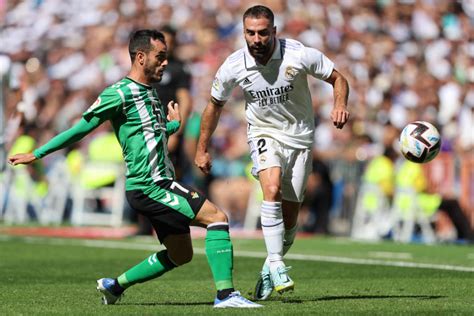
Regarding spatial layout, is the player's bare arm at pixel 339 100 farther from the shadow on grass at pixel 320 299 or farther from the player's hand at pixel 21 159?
the player's hand at pixel 21 159

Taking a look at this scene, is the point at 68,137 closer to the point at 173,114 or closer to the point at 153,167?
the point at 153,167

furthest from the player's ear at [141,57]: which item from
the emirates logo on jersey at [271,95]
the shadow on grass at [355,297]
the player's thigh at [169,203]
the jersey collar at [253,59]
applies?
the shadow on grass at [355,297]

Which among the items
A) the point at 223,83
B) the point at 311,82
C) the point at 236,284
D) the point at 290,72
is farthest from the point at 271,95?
the point at 311,82

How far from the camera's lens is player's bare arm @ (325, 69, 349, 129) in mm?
8852

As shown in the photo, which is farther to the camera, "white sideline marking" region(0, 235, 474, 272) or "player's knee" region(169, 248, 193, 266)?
"white sideline marking" region(0, 235, 474, 272)

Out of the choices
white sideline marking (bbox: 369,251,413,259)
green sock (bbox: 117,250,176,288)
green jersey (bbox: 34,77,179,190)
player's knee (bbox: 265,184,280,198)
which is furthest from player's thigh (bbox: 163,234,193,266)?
white sideline marking (bbox: 369,251,413,259)

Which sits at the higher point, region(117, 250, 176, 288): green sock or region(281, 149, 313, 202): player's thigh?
region(281, 149, 313, 202): player's thigh

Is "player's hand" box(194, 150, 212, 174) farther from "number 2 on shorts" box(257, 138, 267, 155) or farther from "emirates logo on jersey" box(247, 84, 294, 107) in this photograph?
"emirates logo on jersey" box(247, 84, 294, 107)

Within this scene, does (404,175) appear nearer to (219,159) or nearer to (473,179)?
(473,179)

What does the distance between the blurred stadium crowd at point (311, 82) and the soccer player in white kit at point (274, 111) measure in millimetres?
8753

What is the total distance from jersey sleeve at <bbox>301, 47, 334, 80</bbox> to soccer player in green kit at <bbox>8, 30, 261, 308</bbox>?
126 cm

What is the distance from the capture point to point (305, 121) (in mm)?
9633

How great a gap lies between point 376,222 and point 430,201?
114 centimetres

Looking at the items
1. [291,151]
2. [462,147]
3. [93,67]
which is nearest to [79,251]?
[291,151]
